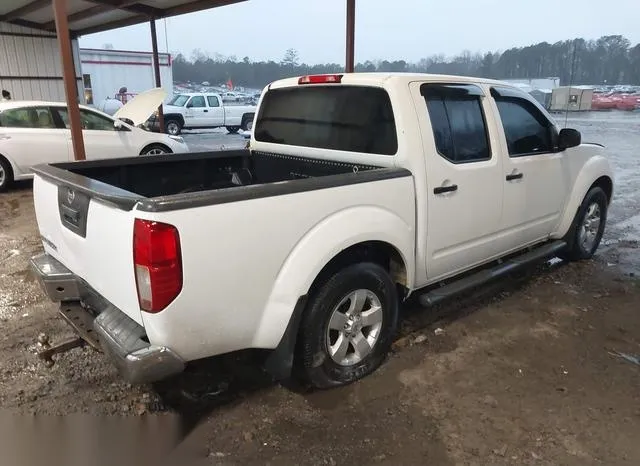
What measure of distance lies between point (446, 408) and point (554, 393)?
0.72m

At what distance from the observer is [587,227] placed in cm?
544

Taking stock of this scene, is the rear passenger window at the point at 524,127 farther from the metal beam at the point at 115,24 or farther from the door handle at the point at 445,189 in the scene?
the metal beam at the point at 115,24

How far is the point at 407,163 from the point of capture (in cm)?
329

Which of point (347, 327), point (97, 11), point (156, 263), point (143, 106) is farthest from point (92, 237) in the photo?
point (97, 11)

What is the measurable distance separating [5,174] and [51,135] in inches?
41.4

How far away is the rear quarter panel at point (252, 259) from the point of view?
2354 millimetres

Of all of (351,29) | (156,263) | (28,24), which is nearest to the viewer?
(156,263)

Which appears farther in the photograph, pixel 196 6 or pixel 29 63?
pixel 29 63

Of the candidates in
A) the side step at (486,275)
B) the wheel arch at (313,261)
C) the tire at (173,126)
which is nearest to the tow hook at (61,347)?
the wheel arch at (313,261)

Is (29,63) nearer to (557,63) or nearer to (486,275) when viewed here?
(557,63)

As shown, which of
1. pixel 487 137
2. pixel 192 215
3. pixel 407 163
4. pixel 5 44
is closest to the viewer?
pixel 192 215

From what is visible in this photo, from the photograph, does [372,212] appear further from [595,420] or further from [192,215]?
[595,420]

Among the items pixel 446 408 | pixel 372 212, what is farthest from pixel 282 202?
pixel 446 408

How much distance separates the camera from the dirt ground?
8.82 feet
